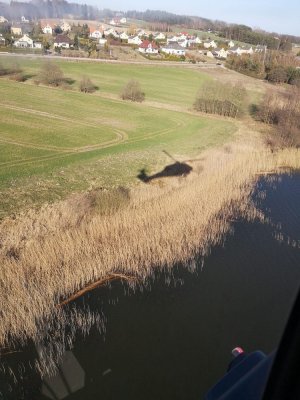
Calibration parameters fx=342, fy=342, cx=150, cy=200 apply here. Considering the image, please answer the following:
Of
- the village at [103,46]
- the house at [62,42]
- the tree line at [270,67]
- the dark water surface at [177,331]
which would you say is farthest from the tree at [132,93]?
the house at [62,42]

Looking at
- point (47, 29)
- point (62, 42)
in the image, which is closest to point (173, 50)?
point (62, 42)

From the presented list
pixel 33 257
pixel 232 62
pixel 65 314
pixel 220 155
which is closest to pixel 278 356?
pixel 65 314

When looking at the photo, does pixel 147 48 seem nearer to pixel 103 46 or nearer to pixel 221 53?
pixel 103 46

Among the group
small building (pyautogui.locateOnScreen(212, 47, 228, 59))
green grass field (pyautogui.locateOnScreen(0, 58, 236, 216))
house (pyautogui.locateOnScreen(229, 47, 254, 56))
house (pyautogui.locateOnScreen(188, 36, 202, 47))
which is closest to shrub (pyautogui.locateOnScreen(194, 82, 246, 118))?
green grass field (pyautogui.locateOnScreen(0, 58, 236, 216))

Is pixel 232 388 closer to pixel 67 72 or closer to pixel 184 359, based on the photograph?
pixel 184 359

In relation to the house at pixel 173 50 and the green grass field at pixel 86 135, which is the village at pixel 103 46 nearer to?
the house at pixel 173 50
